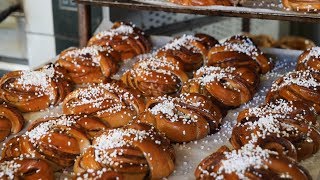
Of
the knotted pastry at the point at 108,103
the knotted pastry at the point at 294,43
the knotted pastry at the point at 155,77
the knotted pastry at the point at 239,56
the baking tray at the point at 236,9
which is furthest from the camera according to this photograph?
the knotted pastry at the point at 294,43

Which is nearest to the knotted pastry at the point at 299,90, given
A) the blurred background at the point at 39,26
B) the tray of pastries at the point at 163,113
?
the tray of pastries at the point at 163,113

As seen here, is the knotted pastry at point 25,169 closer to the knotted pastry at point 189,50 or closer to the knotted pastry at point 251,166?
the knotted pastry at point 251,166

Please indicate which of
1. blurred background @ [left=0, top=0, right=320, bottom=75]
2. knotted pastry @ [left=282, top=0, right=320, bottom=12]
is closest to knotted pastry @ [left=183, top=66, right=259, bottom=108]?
knotted pastry @ [left=282, top=0, right=320, bottom=12]

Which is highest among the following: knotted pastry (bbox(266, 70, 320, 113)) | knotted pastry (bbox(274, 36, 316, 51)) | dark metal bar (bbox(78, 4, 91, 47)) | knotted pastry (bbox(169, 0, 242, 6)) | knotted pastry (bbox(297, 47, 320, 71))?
knotted pastry (bbox(169, 0, 242, 6))

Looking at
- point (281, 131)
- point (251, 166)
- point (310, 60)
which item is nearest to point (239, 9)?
point (310, 60)

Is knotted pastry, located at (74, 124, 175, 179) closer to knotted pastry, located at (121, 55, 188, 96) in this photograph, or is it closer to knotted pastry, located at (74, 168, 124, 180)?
knotted pastry, located at (74, 168, 124, 180)

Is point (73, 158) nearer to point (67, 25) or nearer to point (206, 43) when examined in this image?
point (206, 43)
